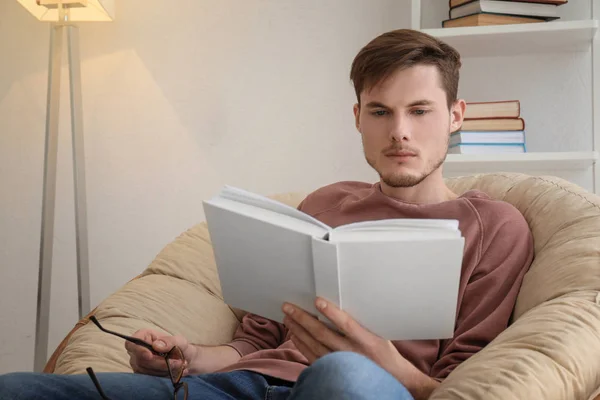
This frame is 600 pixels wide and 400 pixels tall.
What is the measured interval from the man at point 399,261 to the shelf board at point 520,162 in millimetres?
492

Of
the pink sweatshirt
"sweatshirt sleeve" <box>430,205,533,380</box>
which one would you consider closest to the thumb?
the pink sweatshirt

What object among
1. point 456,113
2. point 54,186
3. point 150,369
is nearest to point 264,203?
point 150,369

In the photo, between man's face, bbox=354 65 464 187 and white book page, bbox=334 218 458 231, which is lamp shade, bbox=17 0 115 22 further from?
white book page, bbox=334 218 458 231

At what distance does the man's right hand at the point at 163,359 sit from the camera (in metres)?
1.27

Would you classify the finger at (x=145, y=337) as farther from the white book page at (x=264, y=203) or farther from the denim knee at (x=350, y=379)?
the denim knee at (x=350, y=379)

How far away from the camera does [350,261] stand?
1079 mm

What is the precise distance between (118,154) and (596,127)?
62.0 inches

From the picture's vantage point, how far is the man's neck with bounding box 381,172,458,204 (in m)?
1.54

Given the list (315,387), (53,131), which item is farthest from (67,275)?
(315,387)

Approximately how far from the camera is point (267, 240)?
1129 mm

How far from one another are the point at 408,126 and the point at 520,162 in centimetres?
84

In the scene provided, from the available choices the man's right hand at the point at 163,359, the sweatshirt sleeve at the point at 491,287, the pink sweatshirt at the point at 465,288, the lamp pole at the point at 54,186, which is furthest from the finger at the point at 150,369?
the lamp pole at the point at 54,186

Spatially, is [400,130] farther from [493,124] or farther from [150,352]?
[493,124]

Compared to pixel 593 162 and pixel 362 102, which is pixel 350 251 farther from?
pixel 593 162
